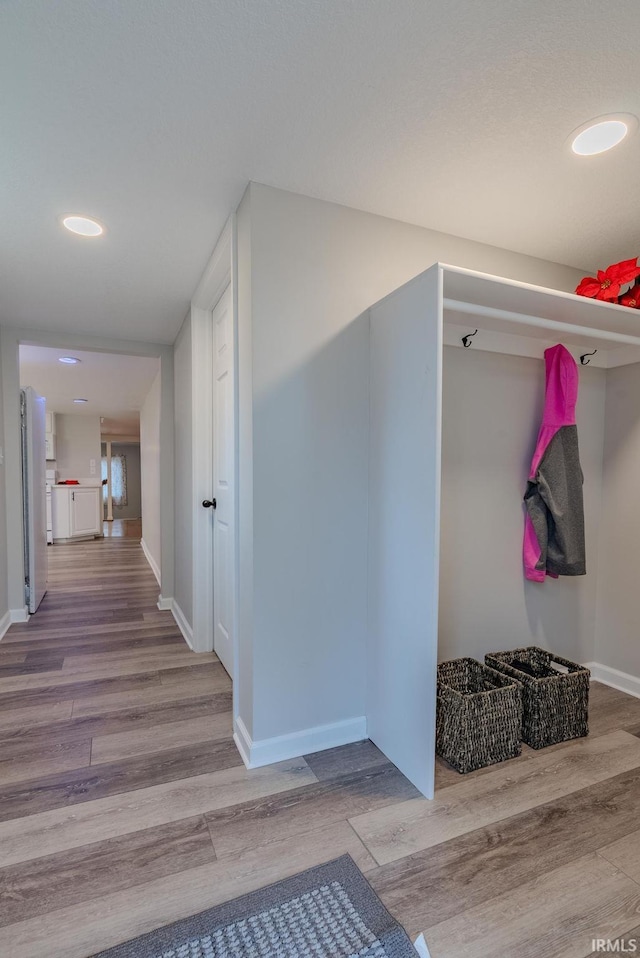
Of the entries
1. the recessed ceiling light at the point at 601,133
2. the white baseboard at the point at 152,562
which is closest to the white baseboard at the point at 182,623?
the white baseboard at the point at 152,562

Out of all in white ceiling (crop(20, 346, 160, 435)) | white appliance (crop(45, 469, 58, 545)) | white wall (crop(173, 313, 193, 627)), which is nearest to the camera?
white wall (crop(173, 313, 193, 627))

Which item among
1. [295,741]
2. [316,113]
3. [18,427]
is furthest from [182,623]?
[316,113]

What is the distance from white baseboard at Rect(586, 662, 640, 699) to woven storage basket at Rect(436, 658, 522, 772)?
3.11 ft

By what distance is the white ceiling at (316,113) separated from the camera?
1088 millimetres

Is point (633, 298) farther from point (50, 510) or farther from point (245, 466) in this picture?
point (50, 510)

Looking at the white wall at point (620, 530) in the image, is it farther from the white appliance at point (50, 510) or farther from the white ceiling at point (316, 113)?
the white appliance at point (50, 510)

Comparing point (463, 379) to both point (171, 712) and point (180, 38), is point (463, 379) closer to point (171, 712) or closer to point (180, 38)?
A: point (180, 38)

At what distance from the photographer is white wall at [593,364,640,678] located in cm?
237

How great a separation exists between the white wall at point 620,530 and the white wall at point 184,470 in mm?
2516

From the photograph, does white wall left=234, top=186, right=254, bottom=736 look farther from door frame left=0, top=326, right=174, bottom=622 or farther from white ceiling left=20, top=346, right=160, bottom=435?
white ceiling left=20, top=346, right=160, bottom=435

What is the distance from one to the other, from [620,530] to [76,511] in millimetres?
7982

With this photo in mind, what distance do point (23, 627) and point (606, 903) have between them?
376 centimetres

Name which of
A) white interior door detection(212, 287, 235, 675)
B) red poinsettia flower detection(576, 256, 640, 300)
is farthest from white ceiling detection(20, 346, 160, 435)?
red poinsettia flower detection(576, 256, 640, 300)

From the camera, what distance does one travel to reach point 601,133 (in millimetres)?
1457
